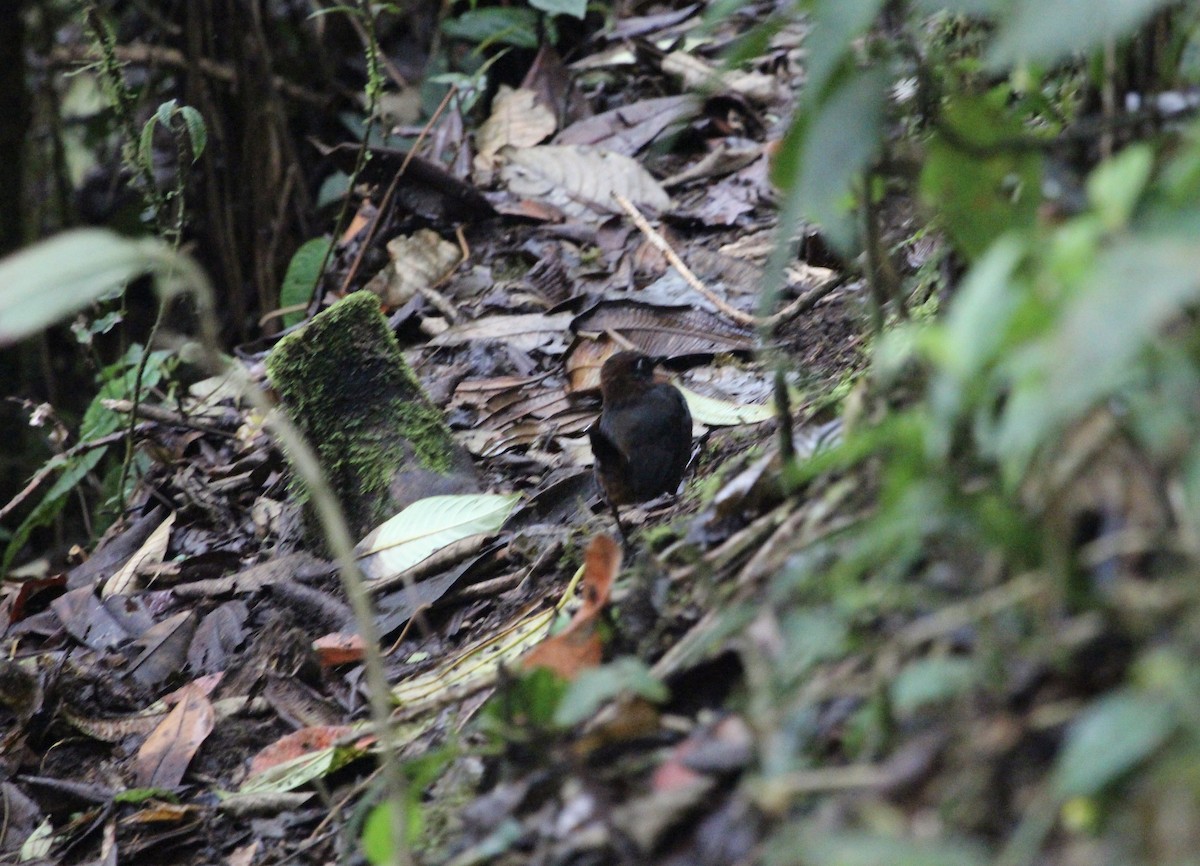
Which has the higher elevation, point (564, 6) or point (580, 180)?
point (564, 6)

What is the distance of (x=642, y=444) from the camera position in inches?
101

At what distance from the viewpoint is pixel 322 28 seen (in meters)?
5.23

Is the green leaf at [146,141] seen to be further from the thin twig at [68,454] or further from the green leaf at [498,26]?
the green leaf at [498,26]

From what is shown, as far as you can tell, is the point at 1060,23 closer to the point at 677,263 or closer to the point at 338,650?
the point at 338,650

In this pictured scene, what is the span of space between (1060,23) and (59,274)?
3.00 ft

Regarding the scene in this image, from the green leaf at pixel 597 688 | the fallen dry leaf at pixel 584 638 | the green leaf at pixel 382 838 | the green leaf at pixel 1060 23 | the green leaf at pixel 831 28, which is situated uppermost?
the green leaf at pixel 831 28

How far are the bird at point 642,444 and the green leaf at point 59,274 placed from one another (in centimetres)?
142

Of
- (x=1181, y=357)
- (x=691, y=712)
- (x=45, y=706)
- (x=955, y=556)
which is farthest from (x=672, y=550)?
(x=45, y=706)

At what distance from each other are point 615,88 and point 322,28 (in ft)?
4.72

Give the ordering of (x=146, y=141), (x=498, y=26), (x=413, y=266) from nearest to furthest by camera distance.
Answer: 1. (x=146, y=141)
2. (x=413, y=266)
3. (x=498, y=26)

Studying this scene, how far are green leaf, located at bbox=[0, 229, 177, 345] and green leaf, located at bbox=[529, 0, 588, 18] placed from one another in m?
Result: 3.75

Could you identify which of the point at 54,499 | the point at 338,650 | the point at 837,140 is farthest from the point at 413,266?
the point at 837,140

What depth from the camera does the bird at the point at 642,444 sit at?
256 cm

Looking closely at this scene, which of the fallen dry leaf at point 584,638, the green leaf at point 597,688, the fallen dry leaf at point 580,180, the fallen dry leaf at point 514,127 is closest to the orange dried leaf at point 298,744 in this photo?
the fallen dry leaf at point 584,638
